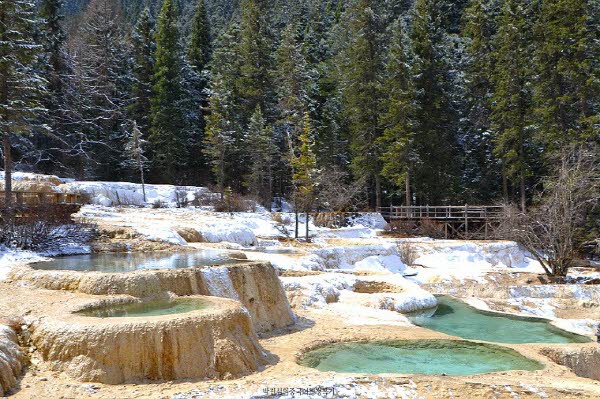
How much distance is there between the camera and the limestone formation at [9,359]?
7.98 m

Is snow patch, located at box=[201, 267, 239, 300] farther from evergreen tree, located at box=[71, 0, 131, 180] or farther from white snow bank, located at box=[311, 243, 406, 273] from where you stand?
evergreen tree, located at box=[71, 0, 131, 180]

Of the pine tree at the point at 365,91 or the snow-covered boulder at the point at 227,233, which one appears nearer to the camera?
the snow-covered boulder at the point at 227,233

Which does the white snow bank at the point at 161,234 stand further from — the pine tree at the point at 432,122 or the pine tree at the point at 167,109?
the pine tree at the point at 167,109

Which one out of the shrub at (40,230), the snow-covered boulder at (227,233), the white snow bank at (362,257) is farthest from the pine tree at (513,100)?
the shrub at (40,230)

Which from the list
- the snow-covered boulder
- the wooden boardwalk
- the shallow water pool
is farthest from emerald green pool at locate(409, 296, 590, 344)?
the wooden boardwalk

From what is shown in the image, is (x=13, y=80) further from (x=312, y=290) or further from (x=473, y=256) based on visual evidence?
(x=473, y=256)

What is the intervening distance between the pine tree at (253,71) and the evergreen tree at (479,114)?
56.0 ft

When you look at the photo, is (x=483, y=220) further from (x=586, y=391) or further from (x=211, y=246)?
(x=586, y=391)

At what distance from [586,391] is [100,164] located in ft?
128

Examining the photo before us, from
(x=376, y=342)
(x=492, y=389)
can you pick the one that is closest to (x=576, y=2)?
(x=376, y=342)

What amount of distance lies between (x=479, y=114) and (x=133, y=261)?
3497cm

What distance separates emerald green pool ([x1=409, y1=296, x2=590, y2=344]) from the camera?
15258 mm

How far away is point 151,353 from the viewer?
896 centimetres

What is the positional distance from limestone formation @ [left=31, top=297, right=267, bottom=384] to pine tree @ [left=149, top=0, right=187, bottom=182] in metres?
33.7
